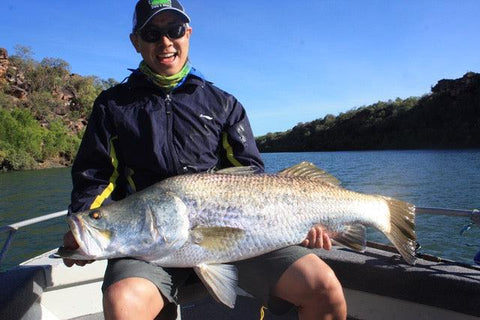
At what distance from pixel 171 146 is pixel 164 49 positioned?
0.73 m

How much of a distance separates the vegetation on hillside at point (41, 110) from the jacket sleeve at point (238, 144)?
5348 centimetres

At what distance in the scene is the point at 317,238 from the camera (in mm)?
2746

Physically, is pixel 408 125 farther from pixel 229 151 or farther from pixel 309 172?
pixel 229 151

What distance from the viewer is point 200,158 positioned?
9.76ft

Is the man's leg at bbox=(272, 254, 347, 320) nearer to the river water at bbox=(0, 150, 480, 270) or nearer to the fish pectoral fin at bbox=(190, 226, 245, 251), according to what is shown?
the fish pectoral fin at bbox=(190, 226, 245, 251)

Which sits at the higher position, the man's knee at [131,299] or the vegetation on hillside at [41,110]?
the vegetation on hillside at [41,110]

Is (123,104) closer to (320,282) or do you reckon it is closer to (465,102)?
(320,282)

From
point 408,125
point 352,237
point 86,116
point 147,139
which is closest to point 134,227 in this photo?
point 147,139

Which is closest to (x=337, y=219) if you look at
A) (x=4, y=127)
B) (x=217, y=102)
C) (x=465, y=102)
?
(x=217, y=102)

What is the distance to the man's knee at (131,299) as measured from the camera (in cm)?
213

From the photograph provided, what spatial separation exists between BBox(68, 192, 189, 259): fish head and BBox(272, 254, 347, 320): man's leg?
0.71m

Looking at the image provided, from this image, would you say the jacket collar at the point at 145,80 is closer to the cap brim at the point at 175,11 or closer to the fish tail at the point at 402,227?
the cap brim at the point at 175,11

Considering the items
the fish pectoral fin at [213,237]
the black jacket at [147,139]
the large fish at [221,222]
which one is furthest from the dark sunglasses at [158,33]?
the fish pectoral fin at [213,237]

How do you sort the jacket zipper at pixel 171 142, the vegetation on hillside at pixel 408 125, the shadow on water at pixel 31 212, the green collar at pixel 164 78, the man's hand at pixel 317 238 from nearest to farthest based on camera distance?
the man's hand at pixel 317 238, the jacket zipper at pixel 171 142, the green collar at pixel 164 78, the shadow on water at pixel 31 212, the vegetation on hillside at pixel 408 125
